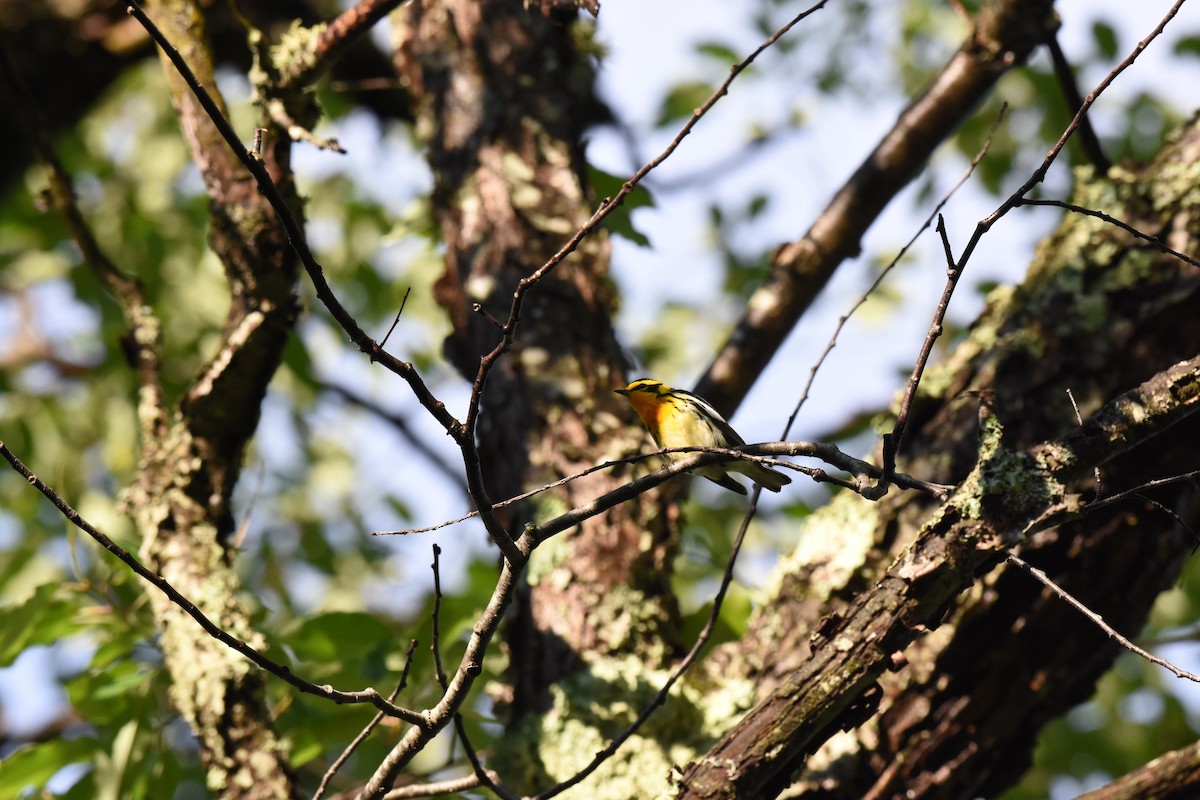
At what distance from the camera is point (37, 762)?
2969mm

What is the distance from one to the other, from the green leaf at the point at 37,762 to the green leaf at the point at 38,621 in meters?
0.26

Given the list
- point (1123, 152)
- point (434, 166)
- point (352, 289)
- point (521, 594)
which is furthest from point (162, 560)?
point (1123, 152)

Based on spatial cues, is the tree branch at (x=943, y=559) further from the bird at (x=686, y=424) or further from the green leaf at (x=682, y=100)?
the green leaf at (x=682, y=100)

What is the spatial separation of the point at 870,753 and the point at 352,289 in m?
4.81

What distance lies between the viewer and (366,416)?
7.11m

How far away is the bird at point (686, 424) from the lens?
291 centimetres

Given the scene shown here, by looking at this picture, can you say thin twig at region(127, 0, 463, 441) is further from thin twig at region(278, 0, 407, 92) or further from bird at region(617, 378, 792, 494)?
bird at region(617, 378, 792, 494)

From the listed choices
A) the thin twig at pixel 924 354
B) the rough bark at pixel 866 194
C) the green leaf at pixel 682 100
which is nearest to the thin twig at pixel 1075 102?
the rough bark at pixel 866 194

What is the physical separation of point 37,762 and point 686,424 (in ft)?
6.73

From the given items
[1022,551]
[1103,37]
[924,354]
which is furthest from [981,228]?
[1103,37]

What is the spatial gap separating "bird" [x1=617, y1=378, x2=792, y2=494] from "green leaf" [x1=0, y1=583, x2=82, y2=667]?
1.70 meters

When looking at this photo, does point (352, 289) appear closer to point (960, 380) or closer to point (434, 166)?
point (434, 166)

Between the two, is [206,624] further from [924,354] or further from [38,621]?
[38,621]

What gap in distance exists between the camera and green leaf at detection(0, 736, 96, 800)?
115 inches
